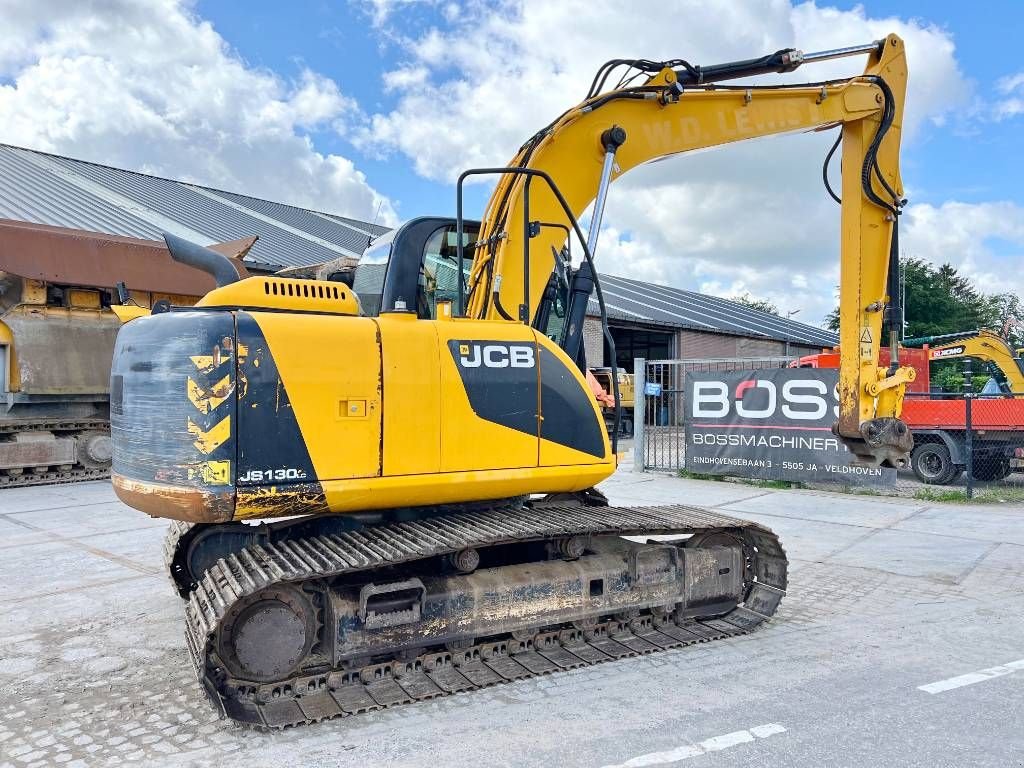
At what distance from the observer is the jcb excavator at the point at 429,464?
3.87 metres

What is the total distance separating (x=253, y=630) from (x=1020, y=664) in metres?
4.25

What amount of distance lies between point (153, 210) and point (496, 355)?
→ 20169 mm

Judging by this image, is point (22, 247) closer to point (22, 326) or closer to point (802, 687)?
point (22, 326)

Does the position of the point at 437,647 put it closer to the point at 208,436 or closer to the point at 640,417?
the point at 208,436

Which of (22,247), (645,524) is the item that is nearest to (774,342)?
(22,247)

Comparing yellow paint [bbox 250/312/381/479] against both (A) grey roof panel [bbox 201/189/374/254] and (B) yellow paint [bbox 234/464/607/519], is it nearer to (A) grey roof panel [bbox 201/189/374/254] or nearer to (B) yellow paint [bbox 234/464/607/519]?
(B) yellow paint [bbox 234/464/607/519]

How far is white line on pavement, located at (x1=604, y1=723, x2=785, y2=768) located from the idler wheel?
161 centimetres

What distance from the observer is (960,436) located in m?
12.2

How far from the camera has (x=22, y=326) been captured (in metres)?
12.1

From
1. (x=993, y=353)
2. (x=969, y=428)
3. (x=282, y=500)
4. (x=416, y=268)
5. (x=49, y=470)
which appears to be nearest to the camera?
(x=282, y=500)

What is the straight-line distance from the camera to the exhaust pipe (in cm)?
484

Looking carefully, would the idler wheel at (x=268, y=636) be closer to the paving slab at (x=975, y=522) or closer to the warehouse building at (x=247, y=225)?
the paving slab at (x=975, y=522)

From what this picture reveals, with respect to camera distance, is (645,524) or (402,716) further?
(645,524)

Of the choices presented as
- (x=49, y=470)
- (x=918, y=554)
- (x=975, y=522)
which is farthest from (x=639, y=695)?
(x=49, y=470)
